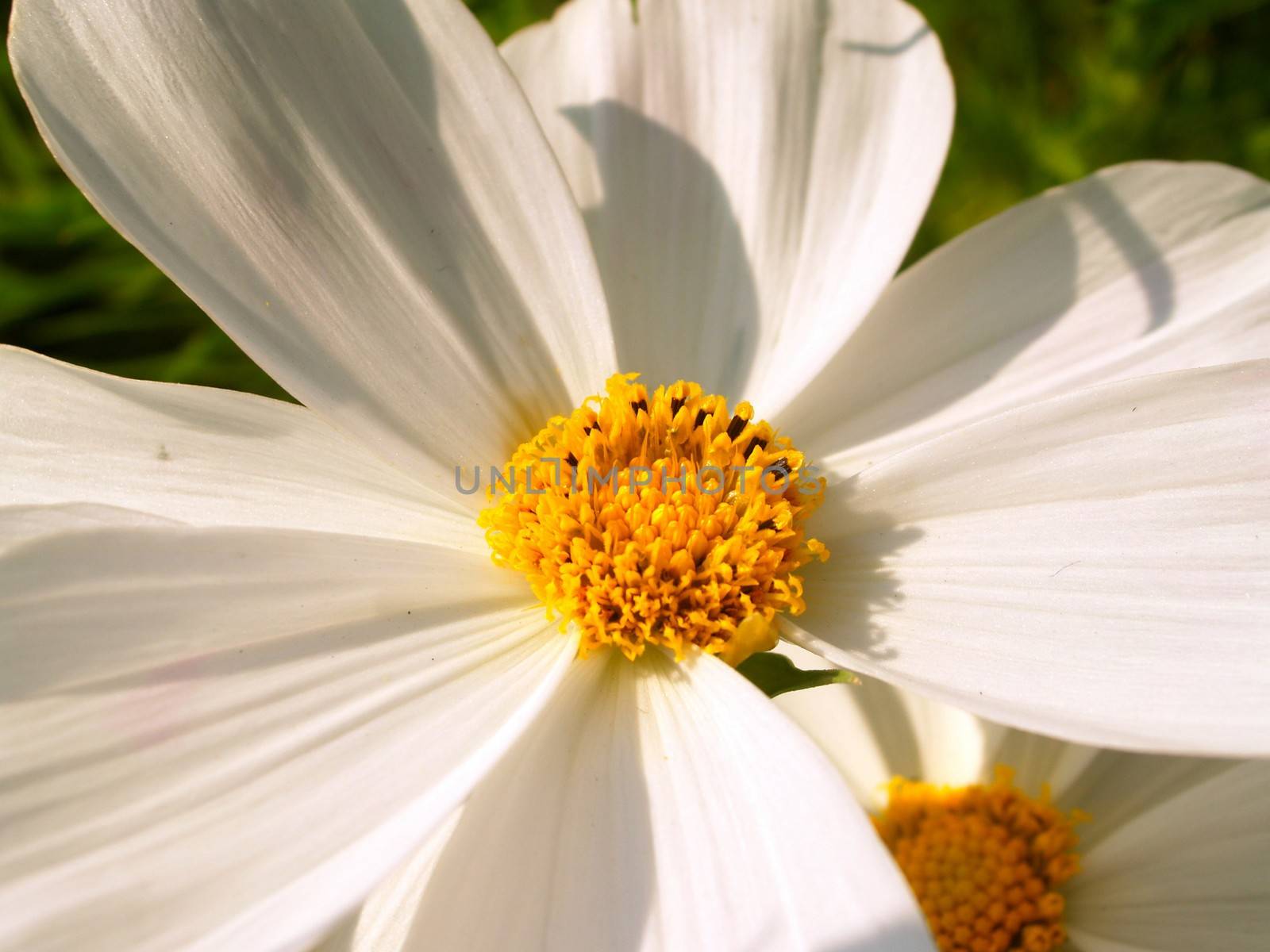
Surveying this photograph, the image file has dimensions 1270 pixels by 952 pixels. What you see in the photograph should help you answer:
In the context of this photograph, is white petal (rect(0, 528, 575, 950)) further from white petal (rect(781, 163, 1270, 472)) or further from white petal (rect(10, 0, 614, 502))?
white petal (rect(781, 163, 1270, 472))

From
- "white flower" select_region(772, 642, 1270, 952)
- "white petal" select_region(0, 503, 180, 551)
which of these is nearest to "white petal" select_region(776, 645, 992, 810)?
"white flower" select_region(772, 642, 1270, 952)

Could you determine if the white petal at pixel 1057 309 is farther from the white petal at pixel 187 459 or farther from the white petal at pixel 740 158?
the white petal at pixel 187 459

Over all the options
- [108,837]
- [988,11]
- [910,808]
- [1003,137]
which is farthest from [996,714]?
[988,11]

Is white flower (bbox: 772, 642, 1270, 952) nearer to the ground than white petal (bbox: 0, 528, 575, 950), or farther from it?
nearer to the ground

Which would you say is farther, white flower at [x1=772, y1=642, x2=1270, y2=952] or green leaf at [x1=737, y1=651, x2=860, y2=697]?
white flower at [x1=772, y1=642, x2=1270, y2=952]

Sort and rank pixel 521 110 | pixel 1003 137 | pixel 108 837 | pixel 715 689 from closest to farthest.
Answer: pixel 108 837
pixel 715 689
pixel 521 110
pixel 1003 137

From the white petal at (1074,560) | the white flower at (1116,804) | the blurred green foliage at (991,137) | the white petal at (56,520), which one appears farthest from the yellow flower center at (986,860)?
the blurred green foliage at (991,137)

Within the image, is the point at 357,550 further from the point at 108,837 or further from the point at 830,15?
the point at 830,15
